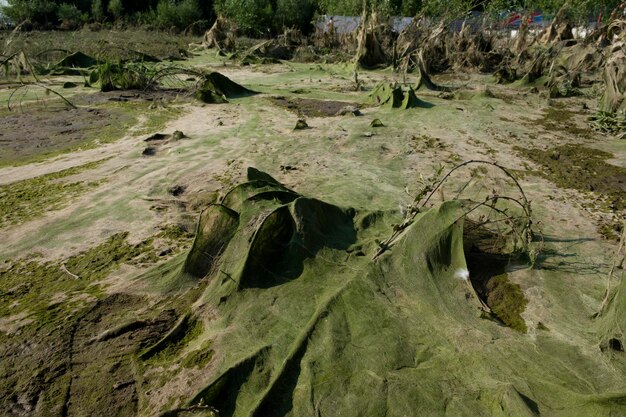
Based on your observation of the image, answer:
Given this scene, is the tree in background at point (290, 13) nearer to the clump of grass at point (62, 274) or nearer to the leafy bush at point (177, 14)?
the leafy bush at point (177, 14)

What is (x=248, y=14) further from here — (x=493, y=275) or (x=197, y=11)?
(x=493, y=275)

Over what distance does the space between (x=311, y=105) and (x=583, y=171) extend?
4.08 meters

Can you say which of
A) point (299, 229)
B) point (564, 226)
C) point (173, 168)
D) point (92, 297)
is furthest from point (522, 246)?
point (173, 168)

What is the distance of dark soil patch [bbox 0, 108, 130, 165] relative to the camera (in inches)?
207

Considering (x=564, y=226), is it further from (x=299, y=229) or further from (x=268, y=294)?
(x=268, y=294)

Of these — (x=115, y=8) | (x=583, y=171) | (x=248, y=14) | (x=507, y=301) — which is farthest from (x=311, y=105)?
(x=115, y=8)

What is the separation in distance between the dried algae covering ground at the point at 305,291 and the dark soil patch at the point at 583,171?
3 cm

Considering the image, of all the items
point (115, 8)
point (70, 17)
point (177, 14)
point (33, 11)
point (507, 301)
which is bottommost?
point (507, 301)

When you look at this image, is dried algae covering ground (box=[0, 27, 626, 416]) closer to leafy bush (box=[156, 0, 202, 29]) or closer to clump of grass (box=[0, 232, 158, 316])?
clump of grass (box=[0, 232, 158, 316])

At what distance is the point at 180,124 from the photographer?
241 inches

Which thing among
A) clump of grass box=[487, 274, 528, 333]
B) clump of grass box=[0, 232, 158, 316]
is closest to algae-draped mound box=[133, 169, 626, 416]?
clump of grass box=[487, 274, 528, 333]

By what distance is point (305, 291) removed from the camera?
7.71 feet

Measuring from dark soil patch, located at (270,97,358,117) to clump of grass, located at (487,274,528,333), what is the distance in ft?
14.3

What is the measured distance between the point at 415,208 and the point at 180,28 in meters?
24.6
